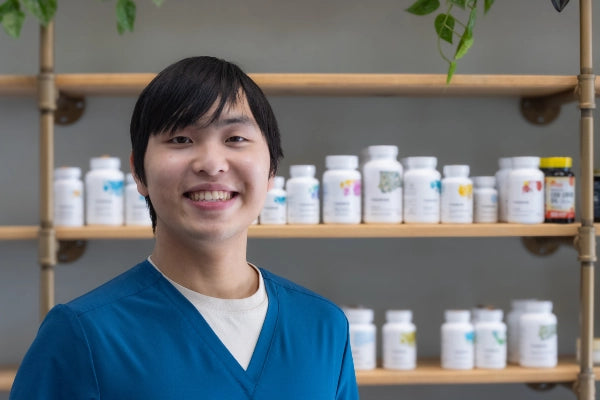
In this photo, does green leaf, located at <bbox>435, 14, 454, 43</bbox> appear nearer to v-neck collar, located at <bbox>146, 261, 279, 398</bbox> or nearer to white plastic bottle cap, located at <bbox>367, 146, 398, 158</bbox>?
v-neck collar, located at <bbox>146, 261, 279, 398</bbox>

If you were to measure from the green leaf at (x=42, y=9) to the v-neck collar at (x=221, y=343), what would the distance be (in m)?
0.92

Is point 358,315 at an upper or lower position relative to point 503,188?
lower

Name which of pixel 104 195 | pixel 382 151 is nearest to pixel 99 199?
pixel 104 195

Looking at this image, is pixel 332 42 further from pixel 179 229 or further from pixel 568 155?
pixel 179 229

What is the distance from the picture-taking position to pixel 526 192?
73.6 inches

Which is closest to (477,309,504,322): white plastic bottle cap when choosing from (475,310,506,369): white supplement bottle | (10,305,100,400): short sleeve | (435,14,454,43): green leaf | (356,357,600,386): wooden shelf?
(475,310,506,369): white supplement bottle

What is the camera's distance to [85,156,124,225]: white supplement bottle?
6.04 ft

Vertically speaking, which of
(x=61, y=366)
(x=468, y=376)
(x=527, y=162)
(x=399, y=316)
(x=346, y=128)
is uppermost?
(x=346, y=128)

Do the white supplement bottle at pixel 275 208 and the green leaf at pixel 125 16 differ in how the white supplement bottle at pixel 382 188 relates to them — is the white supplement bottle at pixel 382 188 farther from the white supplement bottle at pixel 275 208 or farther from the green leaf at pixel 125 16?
the green leaf at pixel 125 16

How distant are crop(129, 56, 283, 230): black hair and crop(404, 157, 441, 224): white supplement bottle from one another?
102 cm

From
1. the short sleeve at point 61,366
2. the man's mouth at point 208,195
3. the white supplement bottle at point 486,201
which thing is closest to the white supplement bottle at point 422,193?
the white supplement bottle at point 486,201

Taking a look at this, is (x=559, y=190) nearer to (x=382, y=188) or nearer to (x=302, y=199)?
(x=382, y=188)

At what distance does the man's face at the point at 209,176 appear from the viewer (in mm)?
812

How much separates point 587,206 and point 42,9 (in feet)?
4.38
